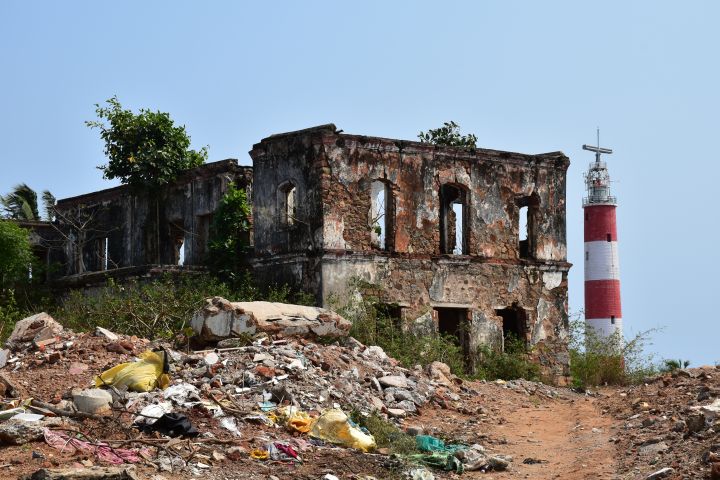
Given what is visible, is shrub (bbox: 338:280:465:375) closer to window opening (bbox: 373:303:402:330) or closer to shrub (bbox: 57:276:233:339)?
window opening (bbox: 373:303:402:330)

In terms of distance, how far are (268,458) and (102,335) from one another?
4.62m

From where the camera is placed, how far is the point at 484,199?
24.5 metres

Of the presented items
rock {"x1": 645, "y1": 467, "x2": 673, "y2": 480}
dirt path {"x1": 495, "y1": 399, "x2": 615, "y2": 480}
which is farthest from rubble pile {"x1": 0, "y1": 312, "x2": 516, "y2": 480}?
rock {"x1": 645, "y1": 467, "x2": 673, "y2": 480}

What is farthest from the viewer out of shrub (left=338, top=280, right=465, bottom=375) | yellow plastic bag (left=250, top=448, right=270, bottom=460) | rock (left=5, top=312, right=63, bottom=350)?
shrub (left=338, top=280, right=465, bottom=375)

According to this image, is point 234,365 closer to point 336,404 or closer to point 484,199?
point 336,404

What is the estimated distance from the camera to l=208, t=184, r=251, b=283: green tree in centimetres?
2414

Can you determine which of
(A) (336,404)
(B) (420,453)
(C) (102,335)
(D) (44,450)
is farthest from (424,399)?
(D) (44,450)

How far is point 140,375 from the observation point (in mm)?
14086

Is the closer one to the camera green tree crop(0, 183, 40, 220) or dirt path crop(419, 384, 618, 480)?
dirt path crop(419, 384, 618, 480)

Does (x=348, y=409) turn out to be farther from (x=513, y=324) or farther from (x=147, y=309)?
(x=513, y=324)

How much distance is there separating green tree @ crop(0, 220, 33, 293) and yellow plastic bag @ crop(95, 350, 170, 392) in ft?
51.5

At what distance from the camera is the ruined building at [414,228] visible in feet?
73.6

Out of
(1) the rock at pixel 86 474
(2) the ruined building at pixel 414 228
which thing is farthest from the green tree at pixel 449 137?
(1) the rock at pixel 86 474

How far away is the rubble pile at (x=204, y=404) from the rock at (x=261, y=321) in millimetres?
86
